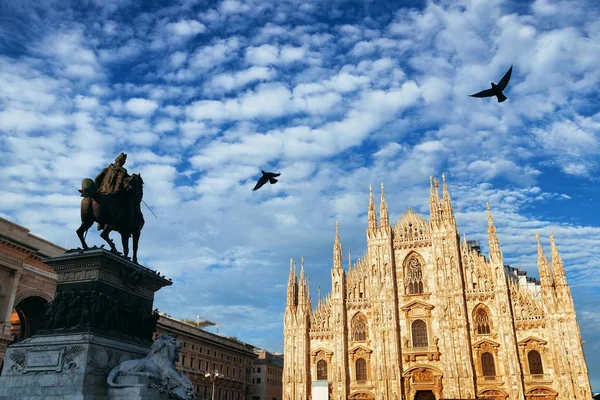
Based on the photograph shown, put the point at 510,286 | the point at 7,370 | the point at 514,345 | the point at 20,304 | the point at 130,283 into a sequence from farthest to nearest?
1. the point at 510,286
2. the point at 514,345
3. the point at 20,304
4. the point at 130,283
5. the point at 7,370

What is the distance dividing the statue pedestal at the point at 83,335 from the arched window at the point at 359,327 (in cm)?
3879

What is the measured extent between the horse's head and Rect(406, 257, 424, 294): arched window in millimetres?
39261

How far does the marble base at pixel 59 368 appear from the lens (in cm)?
1007

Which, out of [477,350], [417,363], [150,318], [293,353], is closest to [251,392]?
[293,353]

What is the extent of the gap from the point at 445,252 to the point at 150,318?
39.4 metres

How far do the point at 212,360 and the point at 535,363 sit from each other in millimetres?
34650

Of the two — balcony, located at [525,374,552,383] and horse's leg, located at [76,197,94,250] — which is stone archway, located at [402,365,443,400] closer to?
balcony, located at [525,374,552,383]

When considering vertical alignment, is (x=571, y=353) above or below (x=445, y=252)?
below

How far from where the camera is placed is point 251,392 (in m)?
70.1

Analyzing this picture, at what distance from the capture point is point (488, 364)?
1725 inches

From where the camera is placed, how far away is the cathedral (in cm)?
4231

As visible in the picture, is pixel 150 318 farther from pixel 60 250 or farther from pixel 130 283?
pixel 60 250

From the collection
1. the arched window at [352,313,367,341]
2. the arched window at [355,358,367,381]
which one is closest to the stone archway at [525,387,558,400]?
the arched window at [355,358,367,381]

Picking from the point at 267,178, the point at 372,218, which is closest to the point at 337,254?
the point at 372,218
